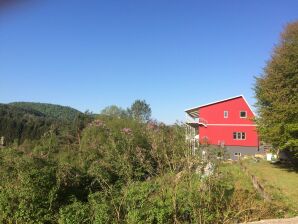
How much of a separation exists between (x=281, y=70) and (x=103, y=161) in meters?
15.5

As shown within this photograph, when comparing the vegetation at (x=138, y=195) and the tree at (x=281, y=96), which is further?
the tree at (x=281, y=96)

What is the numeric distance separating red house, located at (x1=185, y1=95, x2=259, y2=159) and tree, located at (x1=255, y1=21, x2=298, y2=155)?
63.6ft

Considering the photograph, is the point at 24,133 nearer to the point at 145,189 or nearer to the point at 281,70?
the point at 281,70

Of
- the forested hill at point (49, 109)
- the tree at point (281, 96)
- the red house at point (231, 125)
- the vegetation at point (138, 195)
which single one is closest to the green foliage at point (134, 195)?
the vegetation at point (138, 195)

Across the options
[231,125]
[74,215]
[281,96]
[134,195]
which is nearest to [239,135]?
[231,125]

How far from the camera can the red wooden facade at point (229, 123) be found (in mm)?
44406

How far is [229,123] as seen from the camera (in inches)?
1777

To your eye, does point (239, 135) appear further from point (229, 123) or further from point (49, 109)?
point (49, 109)

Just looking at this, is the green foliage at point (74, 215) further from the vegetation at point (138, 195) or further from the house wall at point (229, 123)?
the house wall at point (229, 123)

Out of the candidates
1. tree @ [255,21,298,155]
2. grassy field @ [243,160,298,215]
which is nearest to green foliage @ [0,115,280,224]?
grassy field @ [243,160,298,215]

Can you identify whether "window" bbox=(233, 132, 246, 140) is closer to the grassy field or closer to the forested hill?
the grassy field

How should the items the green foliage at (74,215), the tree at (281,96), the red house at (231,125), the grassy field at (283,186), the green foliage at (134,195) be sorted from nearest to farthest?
the green foliage at (74,215) → the green foliage at (134,195) → the grassy field at (283,186) → the tree at (281,96) → the red house at (231,125)

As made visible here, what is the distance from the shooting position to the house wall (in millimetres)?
44344

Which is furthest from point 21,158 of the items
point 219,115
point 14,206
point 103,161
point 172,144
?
point 219,115
